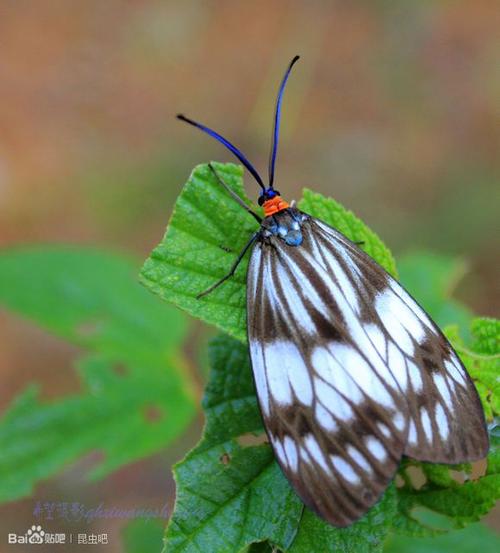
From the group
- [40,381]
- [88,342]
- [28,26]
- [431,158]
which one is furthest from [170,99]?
[88,342]

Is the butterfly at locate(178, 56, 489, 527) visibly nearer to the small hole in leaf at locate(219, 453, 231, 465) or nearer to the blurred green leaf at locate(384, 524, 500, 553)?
the small hole in leaf at locate(219, 453, 231, 465)

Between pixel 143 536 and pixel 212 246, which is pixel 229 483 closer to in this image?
pixel 212 246

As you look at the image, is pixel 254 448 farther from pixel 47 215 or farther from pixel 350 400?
pixel 47 215

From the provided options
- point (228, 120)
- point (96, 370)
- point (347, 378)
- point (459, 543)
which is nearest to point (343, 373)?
point (347, 378)

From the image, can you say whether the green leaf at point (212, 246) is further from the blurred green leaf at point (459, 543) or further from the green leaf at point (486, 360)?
the blurred green leaf at point (459, 543)

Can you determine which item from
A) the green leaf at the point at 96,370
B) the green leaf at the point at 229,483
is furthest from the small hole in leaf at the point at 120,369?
the green leaf at the point at 229,483

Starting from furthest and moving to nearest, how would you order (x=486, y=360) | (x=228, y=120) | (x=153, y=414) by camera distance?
(x=228, y=120)
(x=153, y=414)
(x=486, y=360)
